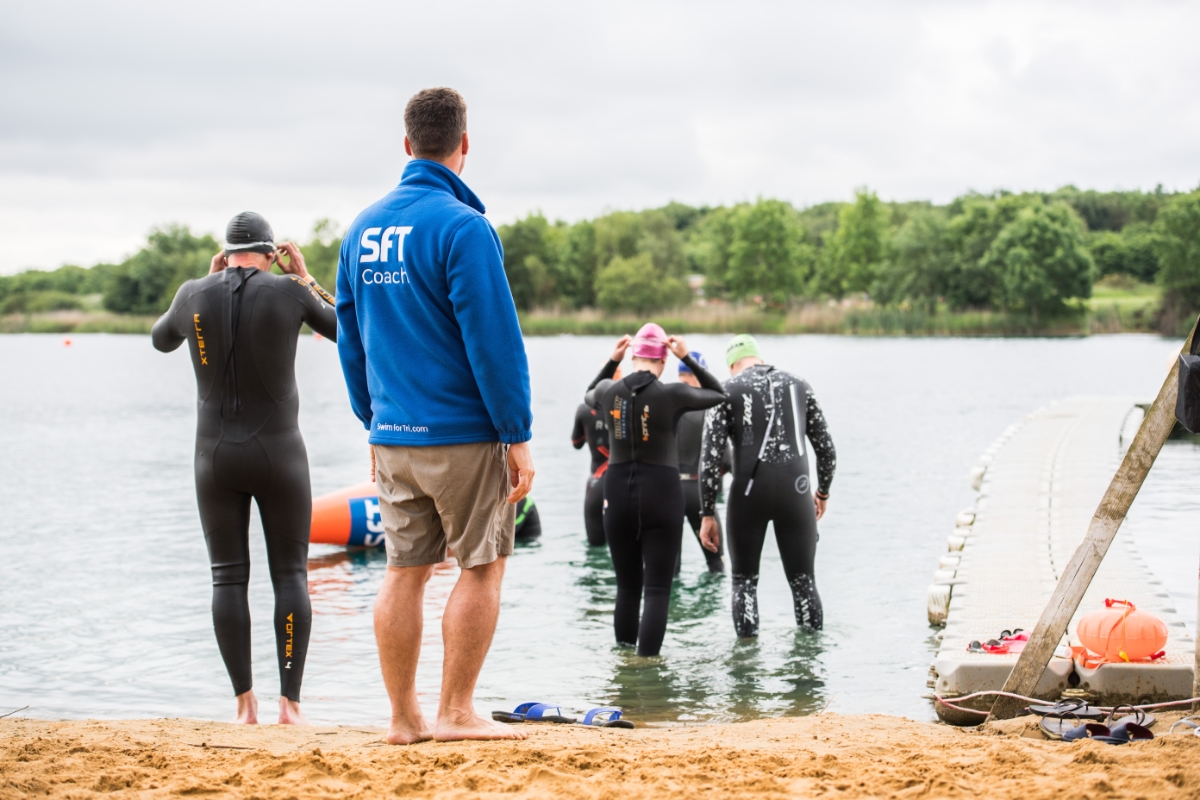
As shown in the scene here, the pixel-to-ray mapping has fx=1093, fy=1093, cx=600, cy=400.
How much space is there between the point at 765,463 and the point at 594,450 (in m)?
2.80

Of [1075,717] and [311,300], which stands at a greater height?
[311,300]

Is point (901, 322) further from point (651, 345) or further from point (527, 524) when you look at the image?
point (651, 345)

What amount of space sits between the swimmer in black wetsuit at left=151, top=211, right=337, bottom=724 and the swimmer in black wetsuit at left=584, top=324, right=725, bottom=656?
2349mm

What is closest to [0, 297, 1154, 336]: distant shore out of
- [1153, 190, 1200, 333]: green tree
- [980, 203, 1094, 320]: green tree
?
[980, 203, 1094, 320]: green tree

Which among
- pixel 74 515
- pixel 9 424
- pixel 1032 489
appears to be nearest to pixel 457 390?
pixel 1032 489

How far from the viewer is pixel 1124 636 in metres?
4.96

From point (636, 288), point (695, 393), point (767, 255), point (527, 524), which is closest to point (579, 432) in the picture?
point (527, 524)

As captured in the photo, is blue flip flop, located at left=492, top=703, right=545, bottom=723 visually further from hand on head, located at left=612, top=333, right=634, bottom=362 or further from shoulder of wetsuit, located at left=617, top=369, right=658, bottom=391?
hand on head, located at left=612, top=333, right=634, bottom=362

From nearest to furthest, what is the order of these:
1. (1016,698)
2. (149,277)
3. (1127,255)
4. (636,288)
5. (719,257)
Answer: (1016,698) → (1127,255) → (636,288) → (719,257) → (149,277)

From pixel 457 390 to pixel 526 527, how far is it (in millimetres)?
7871

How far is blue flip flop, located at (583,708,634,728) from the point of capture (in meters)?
4.56

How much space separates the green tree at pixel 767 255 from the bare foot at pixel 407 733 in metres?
96.9

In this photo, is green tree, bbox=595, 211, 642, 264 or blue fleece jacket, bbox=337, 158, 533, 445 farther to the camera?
green tree, bbox=595, 211, 642, 264

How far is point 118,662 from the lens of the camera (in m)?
7.14
